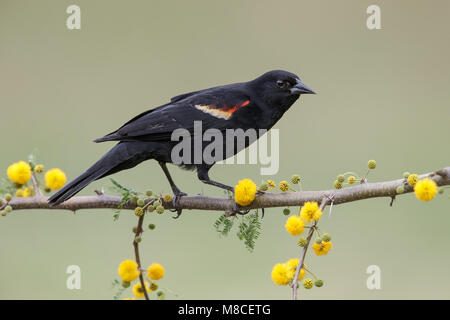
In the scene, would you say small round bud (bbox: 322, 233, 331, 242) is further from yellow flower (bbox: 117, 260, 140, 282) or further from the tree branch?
yellow flower (bbox: 117, 260, 140, 282)

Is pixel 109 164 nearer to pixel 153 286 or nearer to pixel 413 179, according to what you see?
pixel 153 286

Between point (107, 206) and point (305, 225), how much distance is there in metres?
0.85

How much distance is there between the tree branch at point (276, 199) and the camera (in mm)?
1816

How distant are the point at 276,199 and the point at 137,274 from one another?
0.53 meters

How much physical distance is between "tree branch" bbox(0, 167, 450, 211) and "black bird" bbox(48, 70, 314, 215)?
49 centimetres

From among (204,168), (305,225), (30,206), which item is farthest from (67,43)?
(305,225)

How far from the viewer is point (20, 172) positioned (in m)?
2.22

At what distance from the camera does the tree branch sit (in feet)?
5.96

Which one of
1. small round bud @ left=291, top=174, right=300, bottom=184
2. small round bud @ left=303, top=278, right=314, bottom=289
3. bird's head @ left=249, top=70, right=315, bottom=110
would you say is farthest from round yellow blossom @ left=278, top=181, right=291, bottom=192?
bird's head @ left=249, top=70, right=315, bottom=110

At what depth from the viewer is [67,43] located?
883cm

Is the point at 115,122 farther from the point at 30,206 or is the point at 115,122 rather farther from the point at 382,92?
the point at 30,206

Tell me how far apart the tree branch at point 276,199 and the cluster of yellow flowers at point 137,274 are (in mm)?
327

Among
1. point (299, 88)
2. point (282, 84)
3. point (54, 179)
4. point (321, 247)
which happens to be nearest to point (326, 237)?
point (321, 247)


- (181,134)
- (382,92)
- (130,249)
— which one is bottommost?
(130,249)
